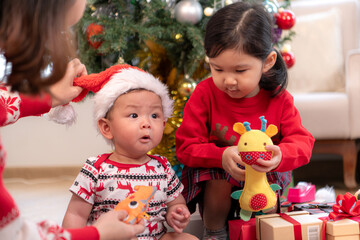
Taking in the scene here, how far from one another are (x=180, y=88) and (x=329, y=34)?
1.31 m

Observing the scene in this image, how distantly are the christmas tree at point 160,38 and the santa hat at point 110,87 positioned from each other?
0.48 metres

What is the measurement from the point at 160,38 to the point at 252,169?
819mm

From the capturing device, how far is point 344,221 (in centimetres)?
106

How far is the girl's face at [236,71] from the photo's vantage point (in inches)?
44.6

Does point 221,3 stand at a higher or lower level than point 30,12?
higher

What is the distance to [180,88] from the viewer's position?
1.69m

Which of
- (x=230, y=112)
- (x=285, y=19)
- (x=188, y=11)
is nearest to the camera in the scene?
(x=230, y=112)

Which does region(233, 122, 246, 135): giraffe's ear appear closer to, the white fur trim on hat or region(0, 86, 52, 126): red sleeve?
the white fur trim on hat

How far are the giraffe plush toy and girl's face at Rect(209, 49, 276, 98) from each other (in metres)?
0.13

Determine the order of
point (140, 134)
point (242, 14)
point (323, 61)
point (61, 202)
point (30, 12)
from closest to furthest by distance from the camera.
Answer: point (30, 12)
point (140, 134)
point (242, 14)
point (61, 202)
point (323, 61)

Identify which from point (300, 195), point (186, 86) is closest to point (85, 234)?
point (300, 195)

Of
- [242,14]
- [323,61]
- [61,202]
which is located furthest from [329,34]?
[61,202]

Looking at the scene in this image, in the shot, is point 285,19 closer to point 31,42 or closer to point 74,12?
point 74,12

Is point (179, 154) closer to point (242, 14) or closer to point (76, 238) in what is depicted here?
point (242, 14)
